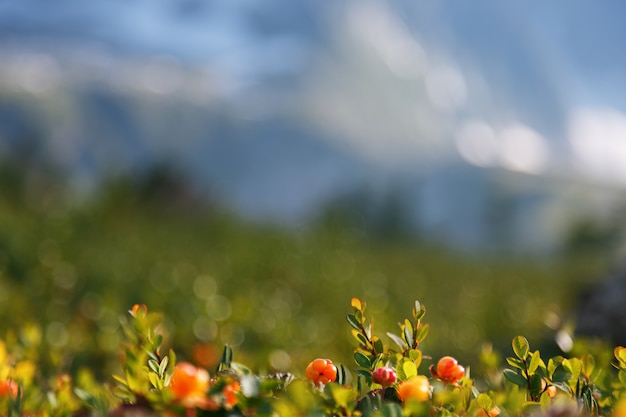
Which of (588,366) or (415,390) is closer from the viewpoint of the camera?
(415,390)

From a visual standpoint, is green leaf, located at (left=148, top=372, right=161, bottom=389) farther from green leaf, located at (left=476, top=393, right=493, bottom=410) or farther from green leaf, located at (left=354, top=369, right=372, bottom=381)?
green leaf, located at (left=476, top=393, right=493, bottom=410)

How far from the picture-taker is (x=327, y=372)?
2.70ft

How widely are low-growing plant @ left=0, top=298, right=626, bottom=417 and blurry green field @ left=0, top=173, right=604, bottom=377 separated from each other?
0.44 meters

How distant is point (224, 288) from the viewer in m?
4.38

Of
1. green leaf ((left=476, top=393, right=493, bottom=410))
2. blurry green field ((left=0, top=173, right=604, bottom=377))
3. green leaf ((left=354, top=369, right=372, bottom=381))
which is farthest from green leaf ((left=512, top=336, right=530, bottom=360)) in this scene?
blurry green field ((left=0, top=173, right=604, bottom=377))

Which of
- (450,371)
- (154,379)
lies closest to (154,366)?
(154,379)

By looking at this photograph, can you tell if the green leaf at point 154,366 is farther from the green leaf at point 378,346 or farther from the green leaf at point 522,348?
the green leaf at point 522,348

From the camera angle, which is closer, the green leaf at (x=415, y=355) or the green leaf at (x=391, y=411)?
the green leaf at (x=391, y=411)

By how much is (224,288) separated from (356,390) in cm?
369

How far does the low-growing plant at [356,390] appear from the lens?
2.02ft

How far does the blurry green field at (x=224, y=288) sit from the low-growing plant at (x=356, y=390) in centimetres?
44

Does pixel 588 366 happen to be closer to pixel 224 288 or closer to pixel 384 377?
pixel 384 377

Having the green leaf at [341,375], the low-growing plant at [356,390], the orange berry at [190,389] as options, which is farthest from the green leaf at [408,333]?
the orange berry at [190,389]

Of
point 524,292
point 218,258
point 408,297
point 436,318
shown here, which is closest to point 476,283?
point 524,292
